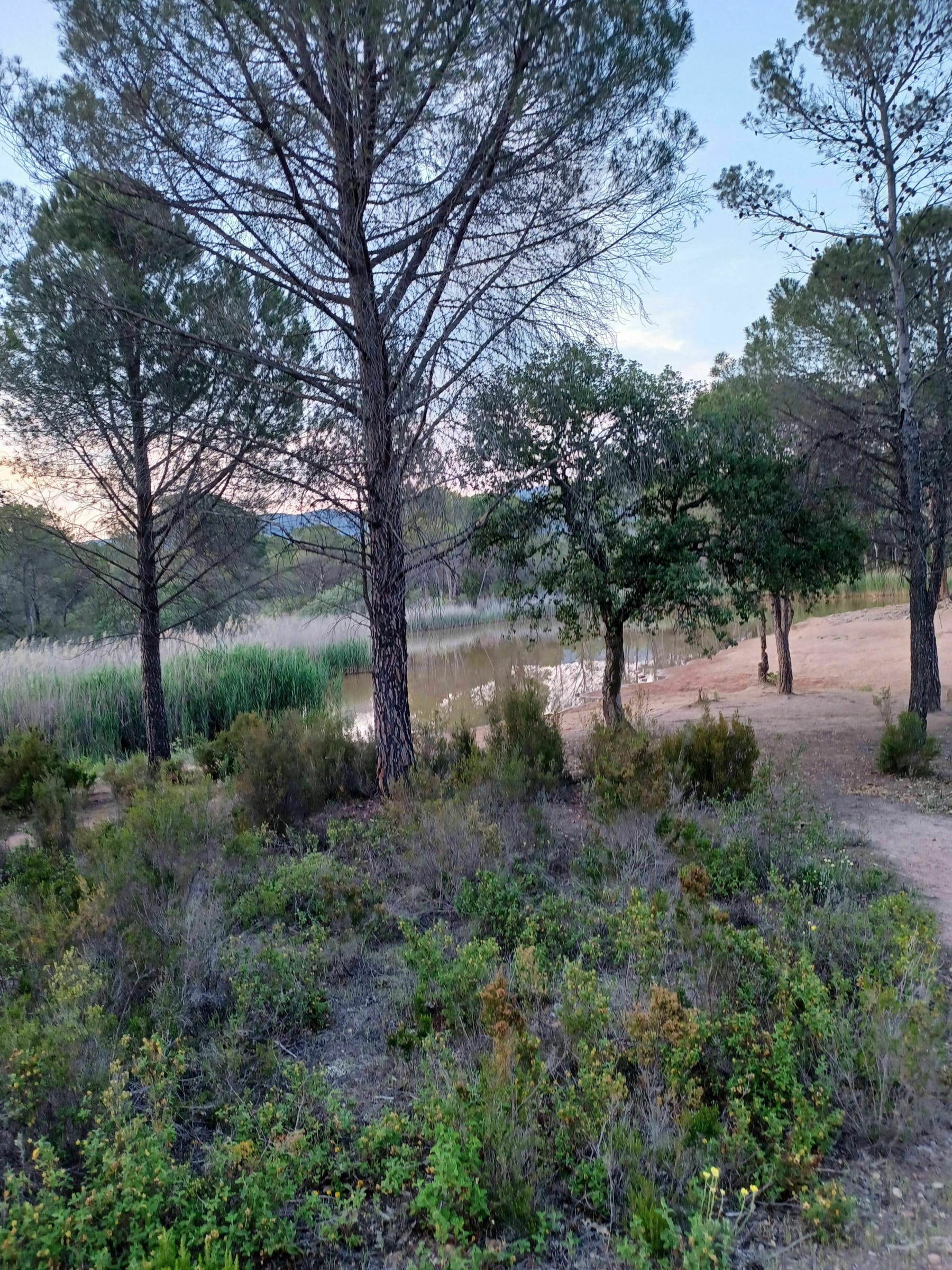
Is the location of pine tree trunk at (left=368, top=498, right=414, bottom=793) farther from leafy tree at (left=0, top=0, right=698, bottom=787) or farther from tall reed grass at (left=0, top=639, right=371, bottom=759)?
tall reed grass at (left=0, top=639, right=371, bottom=759)

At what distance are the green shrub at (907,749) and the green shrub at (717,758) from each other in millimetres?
1897

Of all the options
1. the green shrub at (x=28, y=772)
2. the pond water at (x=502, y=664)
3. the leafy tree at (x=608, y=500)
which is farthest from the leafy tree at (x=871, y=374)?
the green shrub at (x=28, y=772)

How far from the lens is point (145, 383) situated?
27.9 ft

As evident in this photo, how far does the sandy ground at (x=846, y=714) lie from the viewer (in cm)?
605

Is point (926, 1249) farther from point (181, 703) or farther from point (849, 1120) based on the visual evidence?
point (181, 703)

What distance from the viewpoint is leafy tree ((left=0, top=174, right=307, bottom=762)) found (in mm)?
7012

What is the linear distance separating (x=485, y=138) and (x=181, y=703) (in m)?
10.5

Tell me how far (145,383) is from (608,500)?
5.12 metres

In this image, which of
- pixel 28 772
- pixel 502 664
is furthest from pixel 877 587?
pixel 28 772

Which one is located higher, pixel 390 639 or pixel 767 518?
pixel 767 518

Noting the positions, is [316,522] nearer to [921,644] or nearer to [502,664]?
[921,644]

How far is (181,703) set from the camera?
13.9 metres

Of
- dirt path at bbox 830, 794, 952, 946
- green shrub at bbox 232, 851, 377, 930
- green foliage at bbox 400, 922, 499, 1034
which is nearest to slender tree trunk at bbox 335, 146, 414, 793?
green shrub at bbox 232, 851, 377, 930

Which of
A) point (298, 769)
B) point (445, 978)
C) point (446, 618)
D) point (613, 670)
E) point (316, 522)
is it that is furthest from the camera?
point (446, 618)
